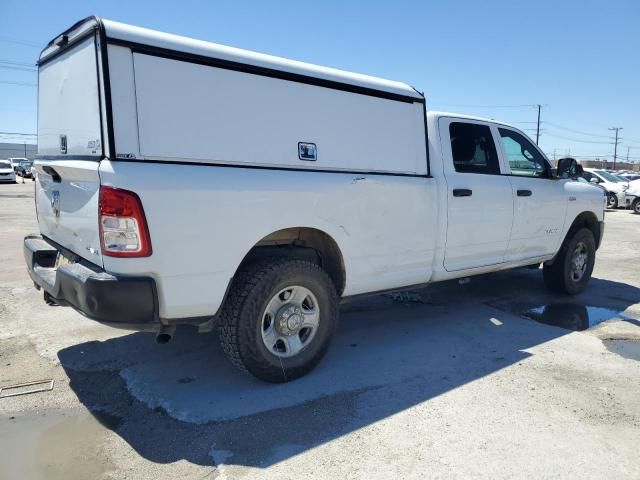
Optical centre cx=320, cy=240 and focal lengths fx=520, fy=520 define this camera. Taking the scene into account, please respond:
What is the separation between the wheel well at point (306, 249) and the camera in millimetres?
3742

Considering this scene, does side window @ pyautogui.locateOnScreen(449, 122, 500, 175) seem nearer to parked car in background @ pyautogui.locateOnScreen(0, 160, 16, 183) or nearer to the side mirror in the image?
the side mirror

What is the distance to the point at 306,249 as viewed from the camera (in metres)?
4.03

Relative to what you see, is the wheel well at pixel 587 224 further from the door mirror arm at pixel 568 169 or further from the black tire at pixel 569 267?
the door mirror arm at pixel 568 169

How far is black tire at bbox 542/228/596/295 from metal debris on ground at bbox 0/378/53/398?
5.65m

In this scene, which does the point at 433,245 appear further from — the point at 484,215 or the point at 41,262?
the point at 41,262

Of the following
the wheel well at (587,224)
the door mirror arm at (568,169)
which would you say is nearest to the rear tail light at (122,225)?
the door mirror arm at (568,169)

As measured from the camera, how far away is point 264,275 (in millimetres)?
3514

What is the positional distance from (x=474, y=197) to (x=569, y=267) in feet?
8.01

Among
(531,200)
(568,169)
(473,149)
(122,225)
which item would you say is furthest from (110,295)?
(568,169)

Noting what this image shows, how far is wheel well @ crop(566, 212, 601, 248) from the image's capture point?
21.6ft

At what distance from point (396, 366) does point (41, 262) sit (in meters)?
2.87

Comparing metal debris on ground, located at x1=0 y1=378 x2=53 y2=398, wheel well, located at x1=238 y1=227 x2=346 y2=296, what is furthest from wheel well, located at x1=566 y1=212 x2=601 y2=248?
metal debris on ground, located at x1=0 y1=378 x2=53 y2=398

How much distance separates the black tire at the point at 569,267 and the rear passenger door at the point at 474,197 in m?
1.48

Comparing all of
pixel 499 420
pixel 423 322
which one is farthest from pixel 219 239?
pixel 423 322
